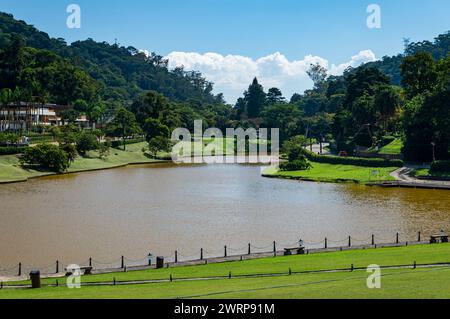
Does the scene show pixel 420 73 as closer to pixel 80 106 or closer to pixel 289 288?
pixel 289 288

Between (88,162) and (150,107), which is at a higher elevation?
(150,107)

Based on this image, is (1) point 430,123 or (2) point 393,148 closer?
(1) point 430,123

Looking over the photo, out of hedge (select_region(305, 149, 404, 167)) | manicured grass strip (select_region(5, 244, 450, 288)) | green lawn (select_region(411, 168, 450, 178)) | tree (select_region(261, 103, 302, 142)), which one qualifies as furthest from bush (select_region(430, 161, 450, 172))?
tree (select_region(261, 103, 302, 142))

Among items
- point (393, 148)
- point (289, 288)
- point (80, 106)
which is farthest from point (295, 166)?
point (289, 288)

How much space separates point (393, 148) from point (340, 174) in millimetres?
19689

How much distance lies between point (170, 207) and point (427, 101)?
48.3 m

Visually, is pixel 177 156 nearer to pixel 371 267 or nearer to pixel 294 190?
pixel 294 190

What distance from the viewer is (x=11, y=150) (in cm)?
9781

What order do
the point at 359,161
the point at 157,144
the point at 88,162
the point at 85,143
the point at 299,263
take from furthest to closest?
1. the point at 157,144
2. the point at 85,143
3. the point at 88,162
4. the point at 359,161
5. the point at 299,263

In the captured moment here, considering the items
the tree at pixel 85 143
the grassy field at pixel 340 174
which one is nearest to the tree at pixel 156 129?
the tree at pixel 85 143

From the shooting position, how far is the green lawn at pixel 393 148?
103775mm

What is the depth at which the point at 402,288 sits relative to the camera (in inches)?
885
